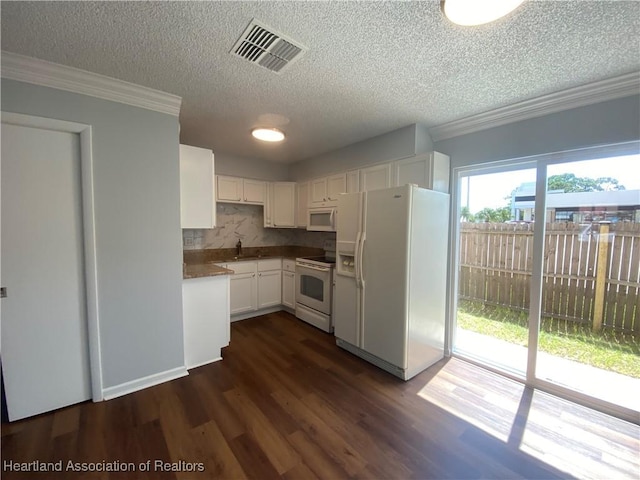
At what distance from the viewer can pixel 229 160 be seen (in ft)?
13.7

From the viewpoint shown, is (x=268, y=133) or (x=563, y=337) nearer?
(x=563, y=337)

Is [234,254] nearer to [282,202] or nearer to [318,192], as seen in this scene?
[282,202]

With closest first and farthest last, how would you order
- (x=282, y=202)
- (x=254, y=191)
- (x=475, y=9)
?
(x=475, y=9) < (x=254, y=191) < (x=282, y=202)

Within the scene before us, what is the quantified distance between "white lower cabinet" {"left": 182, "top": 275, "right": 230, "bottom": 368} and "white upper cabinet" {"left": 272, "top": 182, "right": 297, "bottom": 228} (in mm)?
1858

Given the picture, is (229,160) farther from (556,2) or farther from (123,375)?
(556,2)

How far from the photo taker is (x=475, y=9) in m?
1.26

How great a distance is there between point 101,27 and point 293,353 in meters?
3.04

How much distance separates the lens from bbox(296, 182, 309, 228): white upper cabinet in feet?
14.3

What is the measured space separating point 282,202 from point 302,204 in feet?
1.19

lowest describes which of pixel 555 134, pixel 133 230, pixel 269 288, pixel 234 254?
pixel 269 288

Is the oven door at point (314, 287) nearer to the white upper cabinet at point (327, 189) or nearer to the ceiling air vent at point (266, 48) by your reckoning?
the white upper cabinet at point (327, 189)

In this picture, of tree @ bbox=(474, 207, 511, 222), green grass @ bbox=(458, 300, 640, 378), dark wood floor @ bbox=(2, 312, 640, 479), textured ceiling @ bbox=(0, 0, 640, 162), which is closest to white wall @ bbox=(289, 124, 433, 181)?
textured ceiling @ bbox=(0, 0, 640, 162)

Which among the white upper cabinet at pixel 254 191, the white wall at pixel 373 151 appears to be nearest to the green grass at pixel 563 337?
the white wall at pixel 373 151

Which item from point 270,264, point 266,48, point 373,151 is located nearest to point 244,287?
point 270,264
